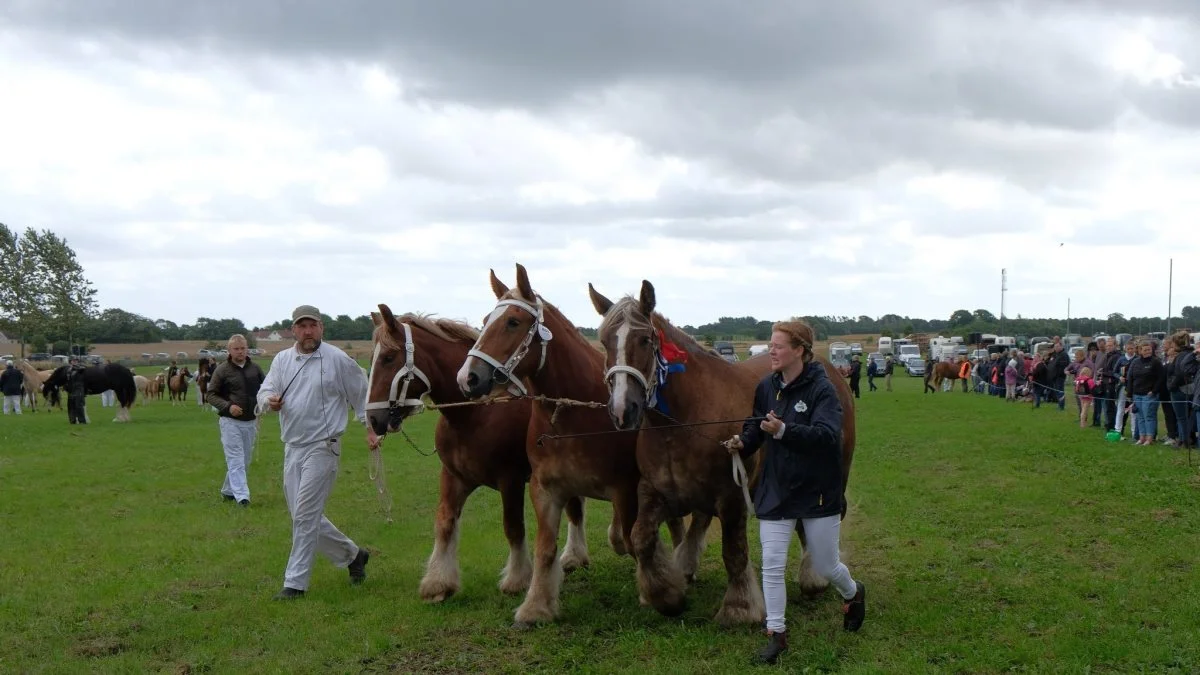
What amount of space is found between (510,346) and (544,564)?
153cm

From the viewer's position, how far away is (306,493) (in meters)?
6.79

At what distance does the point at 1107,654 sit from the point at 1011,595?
4.31 ft

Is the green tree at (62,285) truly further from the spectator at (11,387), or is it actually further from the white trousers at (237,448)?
the white trousers at (237,448)

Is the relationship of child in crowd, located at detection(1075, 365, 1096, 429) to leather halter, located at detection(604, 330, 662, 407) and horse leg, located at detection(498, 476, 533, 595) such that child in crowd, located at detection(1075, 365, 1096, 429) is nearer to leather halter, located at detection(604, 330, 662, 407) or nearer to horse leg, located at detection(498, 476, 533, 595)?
horse leg, located at detection(498, 476, 533, 595)

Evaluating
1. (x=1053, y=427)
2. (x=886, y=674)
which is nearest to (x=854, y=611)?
(x=886, y=674)

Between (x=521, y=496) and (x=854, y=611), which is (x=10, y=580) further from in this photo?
(x=854, y=611)

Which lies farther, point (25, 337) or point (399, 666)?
point (25, 337)

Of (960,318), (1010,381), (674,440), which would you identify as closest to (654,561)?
(674,440)

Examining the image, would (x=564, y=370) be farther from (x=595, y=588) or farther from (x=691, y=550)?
(x=595, y=588)

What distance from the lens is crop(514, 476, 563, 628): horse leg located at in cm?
608

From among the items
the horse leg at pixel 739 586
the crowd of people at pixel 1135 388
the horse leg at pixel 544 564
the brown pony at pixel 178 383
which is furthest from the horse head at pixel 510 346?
the brown pony at pixel 178 383

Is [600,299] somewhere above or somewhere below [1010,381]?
above

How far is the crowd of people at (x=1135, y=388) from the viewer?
1408 cm

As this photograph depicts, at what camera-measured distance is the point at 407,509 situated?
435 inches
